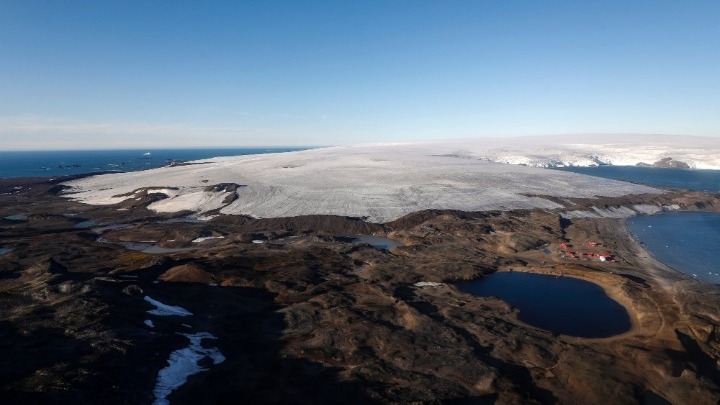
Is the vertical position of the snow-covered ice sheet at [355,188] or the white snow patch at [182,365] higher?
the snow-covered ice sheet at [355,188]

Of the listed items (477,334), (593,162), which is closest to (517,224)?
(477,334)

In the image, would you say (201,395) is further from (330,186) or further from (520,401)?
(330,186)

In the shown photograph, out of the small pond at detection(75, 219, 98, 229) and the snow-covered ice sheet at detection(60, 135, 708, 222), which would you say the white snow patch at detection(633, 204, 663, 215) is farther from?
the small pond at detection(75, 219, 98, 229)

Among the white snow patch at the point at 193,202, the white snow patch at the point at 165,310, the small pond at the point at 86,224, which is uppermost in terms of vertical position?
the white snow patch at the point at 193,202

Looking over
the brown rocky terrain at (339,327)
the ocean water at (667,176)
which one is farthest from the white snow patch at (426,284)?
the ocean water at (667,176)

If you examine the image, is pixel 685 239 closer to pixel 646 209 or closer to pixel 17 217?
pixel 646 209

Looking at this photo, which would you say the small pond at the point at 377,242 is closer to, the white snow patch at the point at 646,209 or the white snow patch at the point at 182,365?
the white snow patch at the point at 182,365
